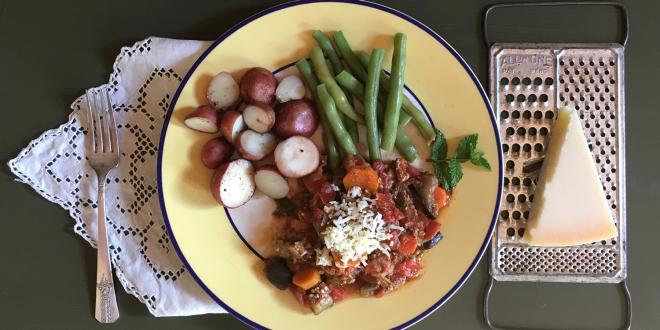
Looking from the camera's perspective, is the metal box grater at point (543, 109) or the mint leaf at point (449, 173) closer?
the mint leaf at point (449, 173)

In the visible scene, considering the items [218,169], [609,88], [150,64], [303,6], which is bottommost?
[218,169]

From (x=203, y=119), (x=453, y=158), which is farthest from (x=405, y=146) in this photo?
(x=203, y=119)

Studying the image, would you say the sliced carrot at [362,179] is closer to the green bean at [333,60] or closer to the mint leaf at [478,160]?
the green bean at [333,60]

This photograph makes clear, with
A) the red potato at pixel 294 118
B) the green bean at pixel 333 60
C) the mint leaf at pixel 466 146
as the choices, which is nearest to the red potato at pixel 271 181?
the red potato at pixel 294 118

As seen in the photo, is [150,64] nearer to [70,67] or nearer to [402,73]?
[70,67]

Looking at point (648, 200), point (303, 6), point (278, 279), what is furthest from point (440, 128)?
point (648, 200)
